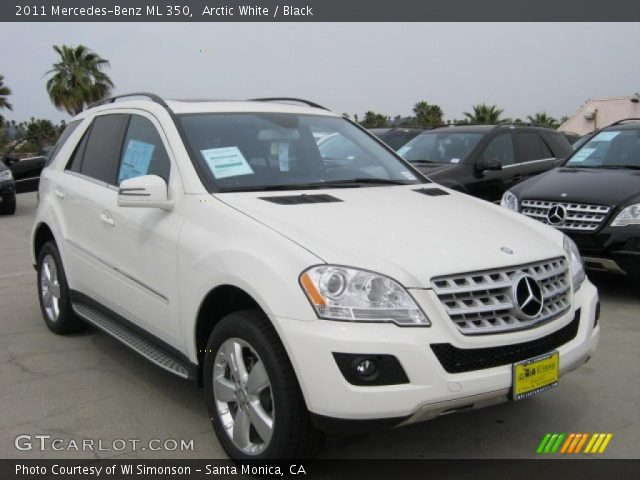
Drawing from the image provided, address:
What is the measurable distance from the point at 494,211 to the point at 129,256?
2.00 metres

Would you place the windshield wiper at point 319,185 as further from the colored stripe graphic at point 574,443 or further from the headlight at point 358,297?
the colored stripe graphic at point 574,443

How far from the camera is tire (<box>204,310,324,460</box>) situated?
2.63 metres

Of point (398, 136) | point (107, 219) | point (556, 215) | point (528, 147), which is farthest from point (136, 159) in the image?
point (398, 136)

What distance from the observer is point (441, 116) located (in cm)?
5738

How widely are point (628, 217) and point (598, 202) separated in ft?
0.92

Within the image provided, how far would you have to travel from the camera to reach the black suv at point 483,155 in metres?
8.35

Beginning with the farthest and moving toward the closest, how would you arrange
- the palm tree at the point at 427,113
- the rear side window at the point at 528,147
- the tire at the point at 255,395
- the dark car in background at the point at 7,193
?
the palm tree at the point at 427,113
the dark car in background at the point at 7,193
the rear side window at the point at 528,147
the tire at the point at 255,395

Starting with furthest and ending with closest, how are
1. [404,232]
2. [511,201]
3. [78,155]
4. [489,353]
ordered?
1. [511,201]
2. [78,155]
3. [404,232]
4. [489,353]

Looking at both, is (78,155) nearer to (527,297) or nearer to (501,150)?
(527,297)

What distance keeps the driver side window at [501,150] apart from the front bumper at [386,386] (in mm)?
6482

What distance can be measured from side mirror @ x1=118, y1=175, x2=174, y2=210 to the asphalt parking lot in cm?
113

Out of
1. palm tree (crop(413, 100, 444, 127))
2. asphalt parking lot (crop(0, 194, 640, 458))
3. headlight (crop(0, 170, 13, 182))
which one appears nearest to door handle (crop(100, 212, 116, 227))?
asphalt parking lot (crop(0, 194, 640, 458))

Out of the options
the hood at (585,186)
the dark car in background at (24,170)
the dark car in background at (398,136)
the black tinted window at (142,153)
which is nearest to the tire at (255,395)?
the black tinted window at (142,153)

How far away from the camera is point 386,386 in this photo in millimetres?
Answer: 2512
